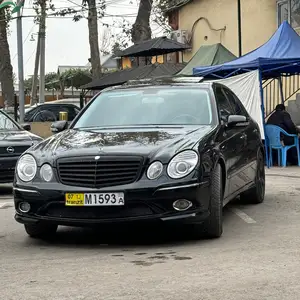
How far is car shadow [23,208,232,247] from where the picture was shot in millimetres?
6211

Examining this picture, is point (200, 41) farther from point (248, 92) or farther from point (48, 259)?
point (48, 259)

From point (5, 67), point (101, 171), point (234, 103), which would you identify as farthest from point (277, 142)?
point (5, 67)

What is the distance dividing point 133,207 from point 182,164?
23.6 inches

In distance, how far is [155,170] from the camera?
18.9ft

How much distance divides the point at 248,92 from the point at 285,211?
624 centimetres

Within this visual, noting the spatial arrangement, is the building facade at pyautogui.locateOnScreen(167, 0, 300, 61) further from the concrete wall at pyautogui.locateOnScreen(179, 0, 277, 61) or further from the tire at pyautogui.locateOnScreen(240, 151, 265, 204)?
the tire at pyautogui.locateOnScreen(240, 151, 265, 204)

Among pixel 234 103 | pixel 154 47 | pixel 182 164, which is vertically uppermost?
pixel 154 47

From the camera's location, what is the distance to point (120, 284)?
185 inches

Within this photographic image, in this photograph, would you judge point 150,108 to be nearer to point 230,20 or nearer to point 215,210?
point 215,210

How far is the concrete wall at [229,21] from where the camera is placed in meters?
21.2

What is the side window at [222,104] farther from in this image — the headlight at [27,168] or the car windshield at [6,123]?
the car windshield at [6,123]

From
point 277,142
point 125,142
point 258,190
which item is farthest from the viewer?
point 277,142

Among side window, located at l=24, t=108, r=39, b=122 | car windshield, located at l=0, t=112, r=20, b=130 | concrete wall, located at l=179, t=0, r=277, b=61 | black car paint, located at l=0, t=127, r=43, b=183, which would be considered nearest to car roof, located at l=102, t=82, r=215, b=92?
black car paint, located at l=0, t=127, r=43, b=183

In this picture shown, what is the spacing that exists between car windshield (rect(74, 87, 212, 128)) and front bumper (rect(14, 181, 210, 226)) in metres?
1.27
